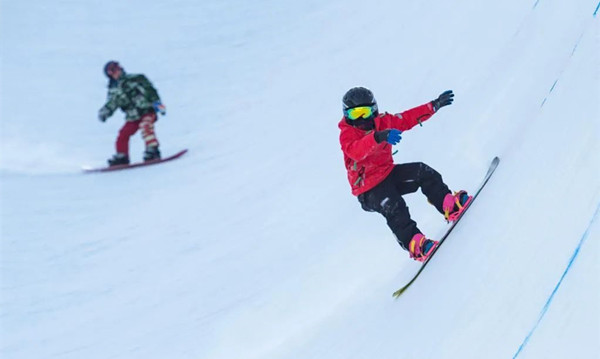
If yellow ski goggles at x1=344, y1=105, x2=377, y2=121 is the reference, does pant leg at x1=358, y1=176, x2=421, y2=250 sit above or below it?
below

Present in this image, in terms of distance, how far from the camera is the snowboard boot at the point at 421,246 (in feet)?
13.5

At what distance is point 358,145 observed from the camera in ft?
13.8

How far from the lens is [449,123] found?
6.41 meters

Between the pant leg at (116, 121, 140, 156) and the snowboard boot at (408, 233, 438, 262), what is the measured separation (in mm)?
5232

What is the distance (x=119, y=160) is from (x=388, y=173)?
5133 mm

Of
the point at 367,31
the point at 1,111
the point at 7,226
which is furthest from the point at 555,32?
the point at 1,111

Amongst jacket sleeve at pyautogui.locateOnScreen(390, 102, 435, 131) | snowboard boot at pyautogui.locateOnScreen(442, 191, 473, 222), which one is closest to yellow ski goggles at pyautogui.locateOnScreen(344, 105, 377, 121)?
jacket sleeve at pyautogui.locateOnScreen(390, 102, 435, 131)

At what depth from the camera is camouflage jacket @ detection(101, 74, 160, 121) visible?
27.8 ft

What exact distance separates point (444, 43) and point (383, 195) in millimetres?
4307

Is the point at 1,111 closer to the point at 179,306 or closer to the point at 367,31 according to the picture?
the point at 367,31

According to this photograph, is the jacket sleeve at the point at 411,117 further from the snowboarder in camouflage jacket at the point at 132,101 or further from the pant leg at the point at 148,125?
the pant leg at the point at 148,125

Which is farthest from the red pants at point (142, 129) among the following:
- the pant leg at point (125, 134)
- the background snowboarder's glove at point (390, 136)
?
the background snowboarder's glove at point (390, 136)

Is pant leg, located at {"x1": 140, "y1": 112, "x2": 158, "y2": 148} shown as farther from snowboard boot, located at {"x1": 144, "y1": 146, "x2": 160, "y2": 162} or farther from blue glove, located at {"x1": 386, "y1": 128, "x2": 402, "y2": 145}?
blue glove, located at {"x1": 386, "y1": 128, "x2": 402, "y2": 145}

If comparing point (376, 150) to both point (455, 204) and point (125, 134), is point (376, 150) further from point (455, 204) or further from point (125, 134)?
point (125, 134)
